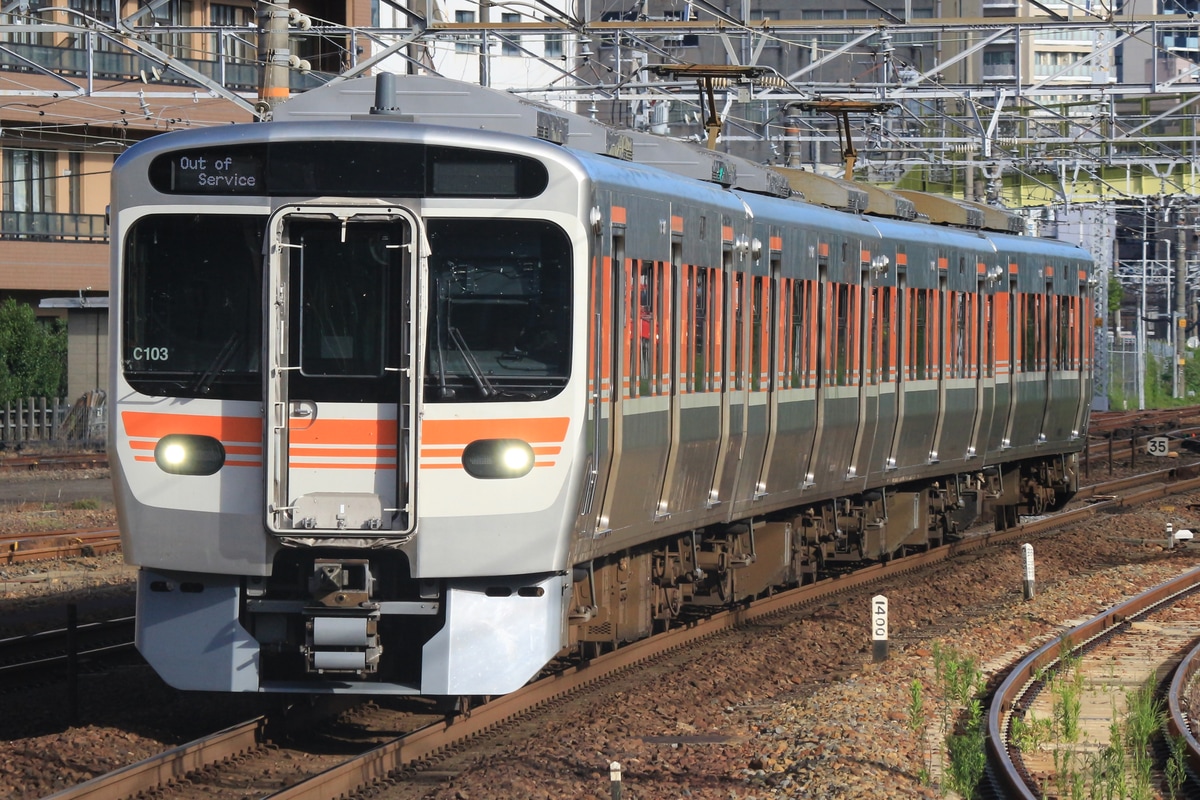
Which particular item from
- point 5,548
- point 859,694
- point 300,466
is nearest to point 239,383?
point 300,466

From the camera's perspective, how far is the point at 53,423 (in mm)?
33281

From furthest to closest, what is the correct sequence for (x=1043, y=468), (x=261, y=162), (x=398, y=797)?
(x=1043, y=468), (x=261, y=162), (x=398, y=797)

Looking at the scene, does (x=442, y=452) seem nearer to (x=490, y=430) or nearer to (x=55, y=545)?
(x=490, y=430)

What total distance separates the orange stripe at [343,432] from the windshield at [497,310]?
0.80 feet

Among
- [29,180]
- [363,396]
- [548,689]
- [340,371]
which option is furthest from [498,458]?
[29,180]

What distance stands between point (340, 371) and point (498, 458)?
0.81 meters

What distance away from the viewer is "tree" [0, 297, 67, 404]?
34.1m

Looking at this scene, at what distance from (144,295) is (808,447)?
20.2 ft

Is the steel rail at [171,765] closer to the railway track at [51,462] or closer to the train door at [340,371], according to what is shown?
the train door at [340,371]

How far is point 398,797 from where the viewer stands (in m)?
8.19

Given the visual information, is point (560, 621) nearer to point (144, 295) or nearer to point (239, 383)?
point (239, 383)

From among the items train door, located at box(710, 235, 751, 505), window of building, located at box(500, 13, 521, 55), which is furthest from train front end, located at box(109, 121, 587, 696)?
window of building, located at box(500, 13, 521, 55)

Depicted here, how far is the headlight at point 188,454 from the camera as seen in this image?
8.74 meters

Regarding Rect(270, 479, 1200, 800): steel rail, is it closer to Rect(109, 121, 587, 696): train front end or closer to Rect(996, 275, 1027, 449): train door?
Rect(109, 121, 587, 696): train front end
